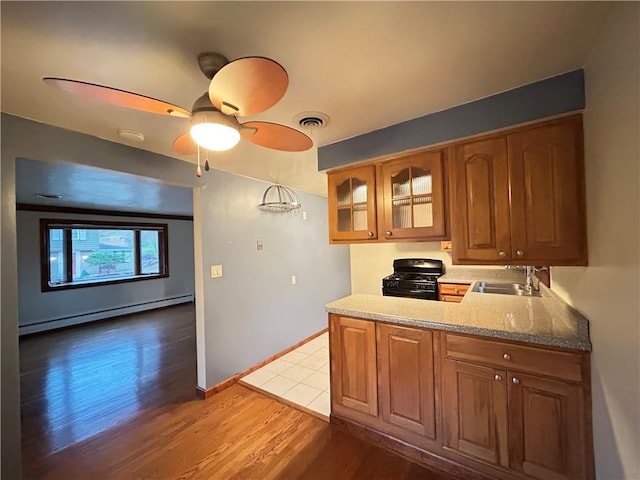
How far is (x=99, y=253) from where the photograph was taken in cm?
573

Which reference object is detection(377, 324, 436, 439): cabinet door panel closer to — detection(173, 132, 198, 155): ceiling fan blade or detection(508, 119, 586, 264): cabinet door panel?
detection(508, 119, 586, 264): cabinet door panel

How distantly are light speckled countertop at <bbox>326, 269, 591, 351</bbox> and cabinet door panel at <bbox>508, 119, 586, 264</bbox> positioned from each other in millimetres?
372

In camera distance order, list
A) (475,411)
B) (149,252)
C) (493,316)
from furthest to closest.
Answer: (149,252) < (493,316) < (475,411)

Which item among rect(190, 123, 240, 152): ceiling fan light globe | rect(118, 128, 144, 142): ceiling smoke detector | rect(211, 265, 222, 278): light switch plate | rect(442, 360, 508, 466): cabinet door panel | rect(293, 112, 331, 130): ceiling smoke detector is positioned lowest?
rect(442, 360, 508, 466): cabinet door panel

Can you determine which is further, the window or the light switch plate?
the window

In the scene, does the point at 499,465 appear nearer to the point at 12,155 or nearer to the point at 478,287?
the point at 478,287

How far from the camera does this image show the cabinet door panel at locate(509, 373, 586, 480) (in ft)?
4.39

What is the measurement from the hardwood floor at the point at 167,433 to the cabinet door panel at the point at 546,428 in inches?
20.5

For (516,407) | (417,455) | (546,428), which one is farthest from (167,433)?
(546,428)

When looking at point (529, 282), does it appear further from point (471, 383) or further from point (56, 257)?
point (56, 257)

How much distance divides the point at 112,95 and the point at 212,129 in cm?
35

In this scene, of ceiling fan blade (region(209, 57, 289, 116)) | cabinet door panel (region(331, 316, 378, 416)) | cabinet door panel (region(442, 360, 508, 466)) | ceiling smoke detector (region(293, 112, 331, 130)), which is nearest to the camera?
ceiling fan blade (region(209, 57, 289, 116))

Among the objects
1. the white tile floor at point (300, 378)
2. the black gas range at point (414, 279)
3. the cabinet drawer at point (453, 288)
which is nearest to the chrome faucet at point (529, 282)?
the cabinet drawer at point (453, 288)

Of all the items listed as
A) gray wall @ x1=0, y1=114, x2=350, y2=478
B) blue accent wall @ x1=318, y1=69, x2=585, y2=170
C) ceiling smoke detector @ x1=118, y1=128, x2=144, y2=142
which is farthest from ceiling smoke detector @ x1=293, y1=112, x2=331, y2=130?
gray wall @ x1=0, y1=114, x2=350, y2=478
